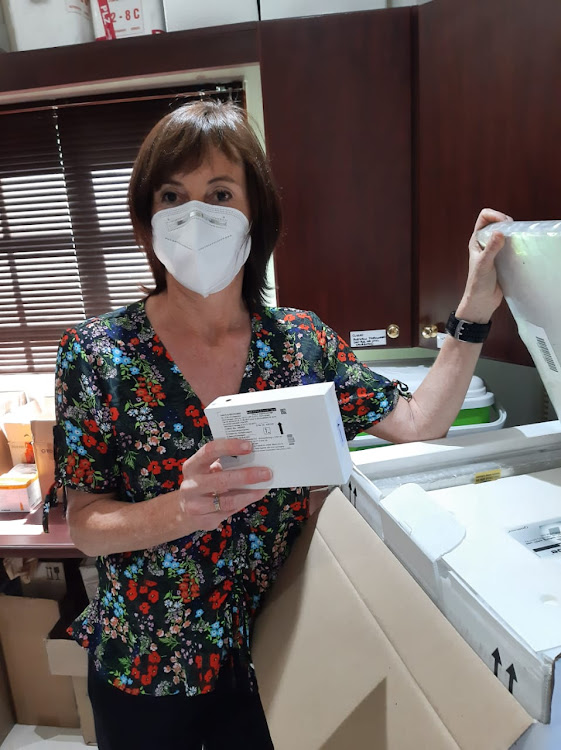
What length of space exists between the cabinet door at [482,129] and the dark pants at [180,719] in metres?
0.80

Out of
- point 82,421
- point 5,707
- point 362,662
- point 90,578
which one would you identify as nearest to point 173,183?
point 82,421

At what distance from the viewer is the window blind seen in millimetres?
1777

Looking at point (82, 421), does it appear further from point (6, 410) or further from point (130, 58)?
point (6, 410)

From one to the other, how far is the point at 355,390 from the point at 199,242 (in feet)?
1.23

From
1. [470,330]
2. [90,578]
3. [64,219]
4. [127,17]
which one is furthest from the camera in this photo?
[64,219]

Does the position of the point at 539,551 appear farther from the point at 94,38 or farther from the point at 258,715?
the point at 94,38

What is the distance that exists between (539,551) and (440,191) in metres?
0.77

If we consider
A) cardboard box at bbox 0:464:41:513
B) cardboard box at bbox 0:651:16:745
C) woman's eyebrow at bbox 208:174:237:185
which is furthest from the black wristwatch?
cardboard box at bbox 0:651:16:745

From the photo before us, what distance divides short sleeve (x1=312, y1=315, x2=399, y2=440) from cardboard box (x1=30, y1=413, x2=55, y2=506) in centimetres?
91

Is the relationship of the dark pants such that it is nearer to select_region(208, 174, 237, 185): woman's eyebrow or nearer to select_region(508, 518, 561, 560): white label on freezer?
select_region(508, 518, 561, 560): white label on freezer

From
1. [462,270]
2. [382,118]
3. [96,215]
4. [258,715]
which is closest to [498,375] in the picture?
[462,270]

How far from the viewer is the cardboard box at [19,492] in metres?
1.48

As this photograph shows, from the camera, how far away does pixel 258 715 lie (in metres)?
0.90

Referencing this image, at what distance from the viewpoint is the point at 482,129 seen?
99 centimetres
